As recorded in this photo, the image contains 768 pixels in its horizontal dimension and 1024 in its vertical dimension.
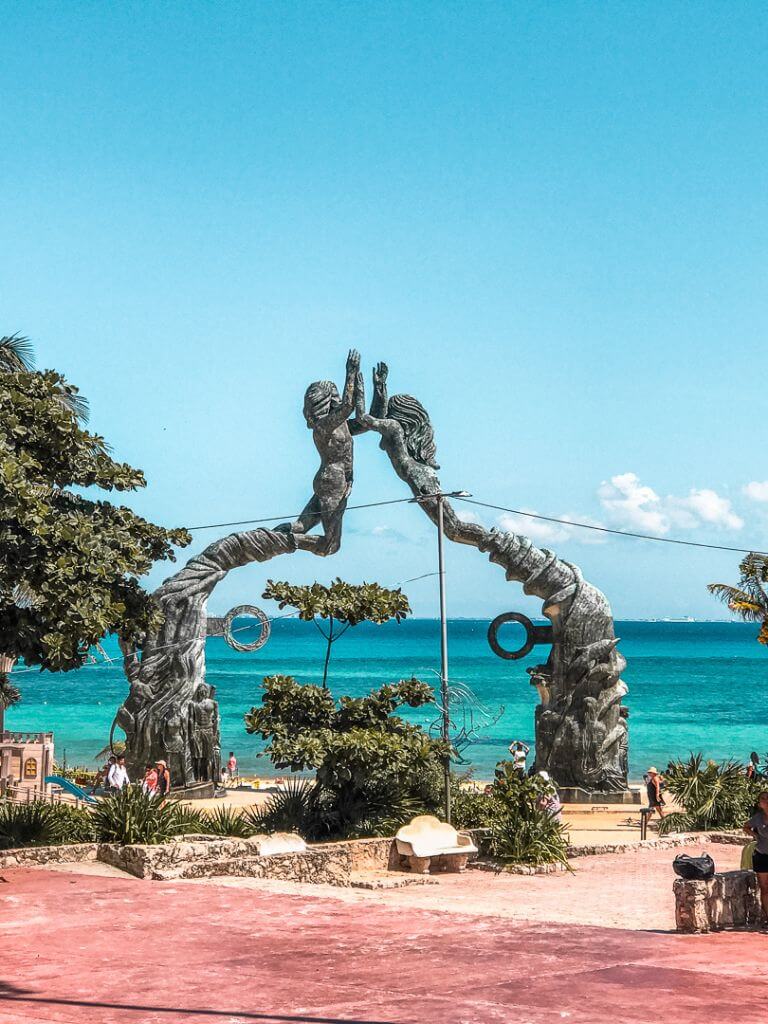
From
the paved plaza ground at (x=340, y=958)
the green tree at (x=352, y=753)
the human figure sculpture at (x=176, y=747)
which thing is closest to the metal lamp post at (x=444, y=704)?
the green tree at (x=352, y=753)

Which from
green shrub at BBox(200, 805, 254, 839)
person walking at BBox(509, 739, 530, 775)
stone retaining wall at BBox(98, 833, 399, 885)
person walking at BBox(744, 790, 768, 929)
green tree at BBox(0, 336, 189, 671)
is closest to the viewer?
person walking at BBox(744, 790, 768, 929)

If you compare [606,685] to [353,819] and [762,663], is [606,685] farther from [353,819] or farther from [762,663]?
[762,663]

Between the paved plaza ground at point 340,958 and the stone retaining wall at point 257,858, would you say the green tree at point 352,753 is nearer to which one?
the stone retaining wall at point 257,858

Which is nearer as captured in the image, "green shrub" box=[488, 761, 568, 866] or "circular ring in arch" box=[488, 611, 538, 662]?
"green shrub" box=[488, 761, 568, 866]

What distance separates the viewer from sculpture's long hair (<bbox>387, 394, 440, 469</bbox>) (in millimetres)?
25781

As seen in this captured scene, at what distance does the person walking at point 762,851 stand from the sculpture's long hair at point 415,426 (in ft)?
46.0

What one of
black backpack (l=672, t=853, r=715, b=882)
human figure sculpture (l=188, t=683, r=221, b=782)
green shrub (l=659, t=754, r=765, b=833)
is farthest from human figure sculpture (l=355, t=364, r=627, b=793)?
black backpack (l=672, t=853, r=715, b=882)

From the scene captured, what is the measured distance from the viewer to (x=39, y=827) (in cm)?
1583

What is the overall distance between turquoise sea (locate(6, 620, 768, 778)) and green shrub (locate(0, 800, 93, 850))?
6.12 metres

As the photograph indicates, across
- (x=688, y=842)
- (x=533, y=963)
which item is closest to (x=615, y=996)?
(x=533, y=963)

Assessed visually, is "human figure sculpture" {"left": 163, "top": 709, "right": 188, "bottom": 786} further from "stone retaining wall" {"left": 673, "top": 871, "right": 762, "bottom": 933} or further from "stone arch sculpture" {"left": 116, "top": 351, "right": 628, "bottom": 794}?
"stone retaining wall" {"left": 673, "top": 871, "right": 762, "bottom": 933}

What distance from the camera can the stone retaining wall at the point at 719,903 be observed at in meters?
11.8

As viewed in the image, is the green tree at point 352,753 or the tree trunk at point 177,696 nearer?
the green tree at point 352,753

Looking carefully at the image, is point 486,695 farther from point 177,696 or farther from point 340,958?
point 340,958
